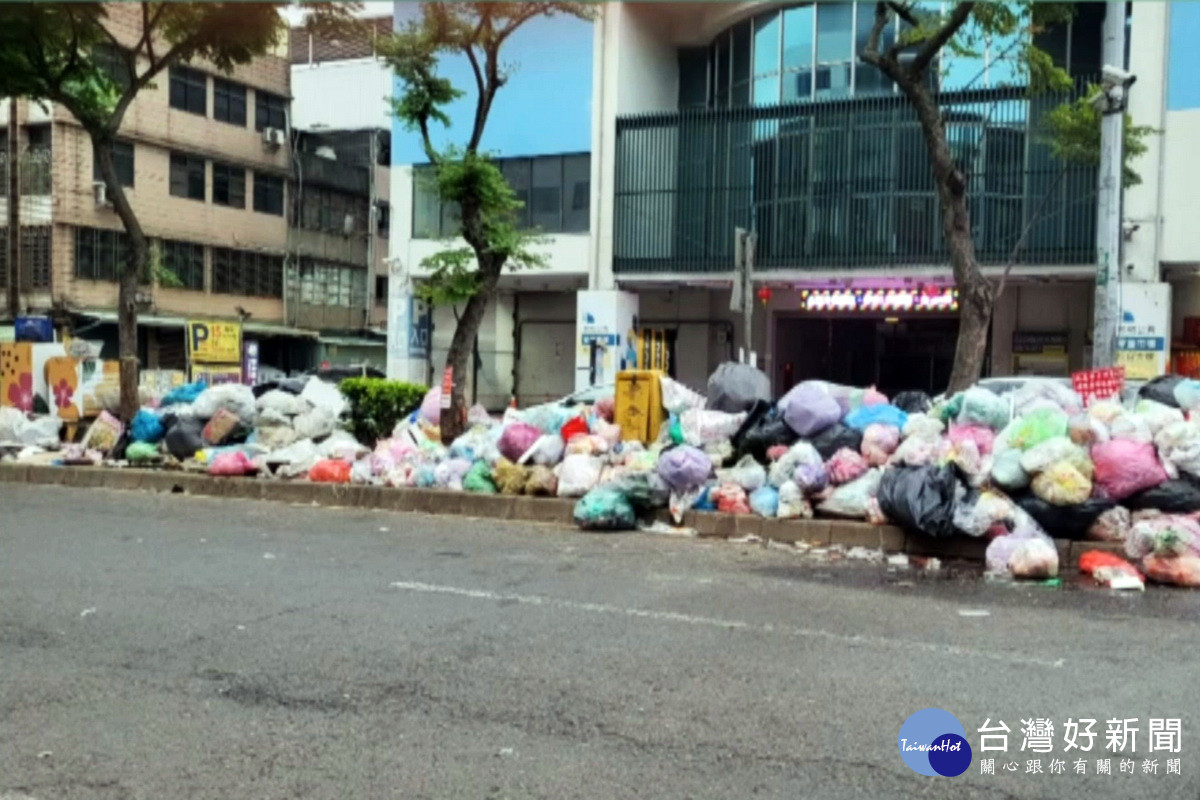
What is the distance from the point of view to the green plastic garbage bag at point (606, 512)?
9.86 m

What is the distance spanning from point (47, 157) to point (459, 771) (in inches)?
1256

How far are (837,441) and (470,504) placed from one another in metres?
3.69

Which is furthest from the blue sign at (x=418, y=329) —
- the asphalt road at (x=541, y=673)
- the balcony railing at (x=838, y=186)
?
the asphalt road at (x=541, y=673)

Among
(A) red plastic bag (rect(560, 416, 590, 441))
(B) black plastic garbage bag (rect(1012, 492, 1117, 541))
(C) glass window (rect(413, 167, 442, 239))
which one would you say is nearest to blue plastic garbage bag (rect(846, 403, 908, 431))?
(B) black plastic garbage bag (rect(1012, 492, 1117, 541))

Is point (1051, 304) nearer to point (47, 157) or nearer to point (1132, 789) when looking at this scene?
point (1132, 789)

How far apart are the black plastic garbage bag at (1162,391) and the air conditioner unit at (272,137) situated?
107 ft

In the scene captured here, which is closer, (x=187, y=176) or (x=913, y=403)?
(x=913, y=403)

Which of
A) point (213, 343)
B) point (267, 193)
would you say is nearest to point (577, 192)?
point (213, 343)

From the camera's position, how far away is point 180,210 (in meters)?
34.7

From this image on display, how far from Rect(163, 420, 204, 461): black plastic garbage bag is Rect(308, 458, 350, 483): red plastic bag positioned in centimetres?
224

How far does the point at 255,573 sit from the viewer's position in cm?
747

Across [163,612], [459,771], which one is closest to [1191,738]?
[459,771]

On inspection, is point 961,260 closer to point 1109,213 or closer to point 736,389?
point 1109,213

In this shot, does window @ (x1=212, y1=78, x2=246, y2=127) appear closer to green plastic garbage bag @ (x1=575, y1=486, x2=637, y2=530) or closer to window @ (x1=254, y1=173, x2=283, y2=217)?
window @ (x1=254, y1=173, x2=283, y2=217)
